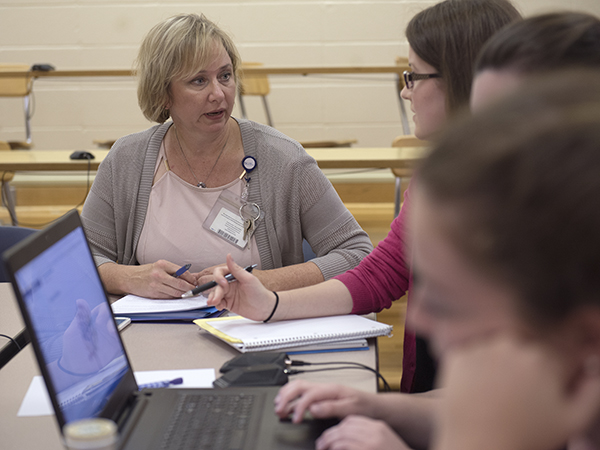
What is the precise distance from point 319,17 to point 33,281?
14.2ft

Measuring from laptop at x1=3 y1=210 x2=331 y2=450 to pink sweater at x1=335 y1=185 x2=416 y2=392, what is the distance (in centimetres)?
42

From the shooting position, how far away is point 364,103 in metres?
4.84

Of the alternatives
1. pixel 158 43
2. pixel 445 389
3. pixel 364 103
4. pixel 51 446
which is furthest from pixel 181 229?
pixel 364 103

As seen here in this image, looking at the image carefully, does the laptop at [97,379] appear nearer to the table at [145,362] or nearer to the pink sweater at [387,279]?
the table at [145,362]

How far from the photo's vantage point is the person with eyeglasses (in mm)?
1140

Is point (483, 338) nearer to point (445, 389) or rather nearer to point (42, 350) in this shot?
point (445, 389)

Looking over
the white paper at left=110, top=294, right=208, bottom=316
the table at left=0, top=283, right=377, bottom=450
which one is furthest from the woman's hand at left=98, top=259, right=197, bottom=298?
the table at left=0, top=283, right=377, bottom=450

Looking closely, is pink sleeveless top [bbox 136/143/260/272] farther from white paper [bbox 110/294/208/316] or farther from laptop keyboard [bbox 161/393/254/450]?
laptop keyboard [bbox 161/393/254/450]

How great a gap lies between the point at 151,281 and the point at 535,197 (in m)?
1.21

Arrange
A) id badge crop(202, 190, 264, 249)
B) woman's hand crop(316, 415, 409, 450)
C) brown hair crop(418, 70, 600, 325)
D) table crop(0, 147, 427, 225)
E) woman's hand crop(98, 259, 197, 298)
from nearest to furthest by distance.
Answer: brown hair crop(418, 70, 600, 325), woman's hand crop(316, 415, 409, 450), woman's hand crop(98, 259, 197, 298), id badge crop(202, 190, 264, 249), table crop(0, 147, 427, 225)

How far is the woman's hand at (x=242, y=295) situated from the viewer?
1.20 metres

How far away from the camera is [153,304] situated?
1.40 metres

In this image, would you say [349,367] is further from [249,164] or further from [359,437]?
[249,164]

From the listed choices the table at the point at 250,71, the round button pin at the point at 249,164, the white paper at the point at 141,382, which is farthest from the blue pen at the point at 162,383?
the table at the point at 250,71
